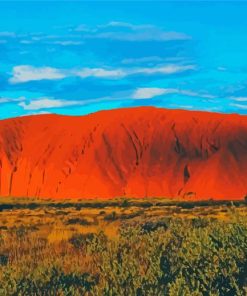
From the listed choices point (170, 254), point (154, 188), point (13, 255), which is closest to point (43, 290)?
point (170, 254)

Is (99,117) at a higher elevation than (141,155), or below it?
higher

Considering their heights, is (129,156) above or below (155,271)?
above

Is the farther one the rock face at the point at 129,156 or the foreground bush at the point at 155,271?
the rock face at the point at 129,156

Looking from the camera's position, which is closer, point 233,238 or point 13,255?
point 233,238

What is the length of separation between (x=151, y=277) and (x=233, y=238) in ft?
5.94

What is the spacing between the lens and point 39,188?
3711 inches

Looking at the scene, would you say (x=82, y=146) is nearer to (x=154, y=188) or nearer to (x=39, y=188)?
(x=39, y=188)

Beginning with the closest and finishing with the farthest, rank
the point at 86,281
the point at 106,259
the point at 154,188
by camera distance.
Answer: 1. the point at 86,281
2. the point at 106,259
3. the point at 154,188

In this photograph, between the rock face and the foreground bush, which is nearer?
the foreground bush

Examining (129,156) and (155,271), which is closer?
(155,271)

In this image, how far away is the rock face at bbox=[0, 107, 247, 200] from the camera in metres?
86.2

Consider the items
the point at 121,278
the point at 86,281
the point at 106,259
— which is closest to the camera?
the point at 121,278

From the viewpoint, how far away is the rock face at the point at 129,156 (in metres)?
86.2

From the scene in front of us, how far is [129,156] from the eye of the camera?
3681 inches
